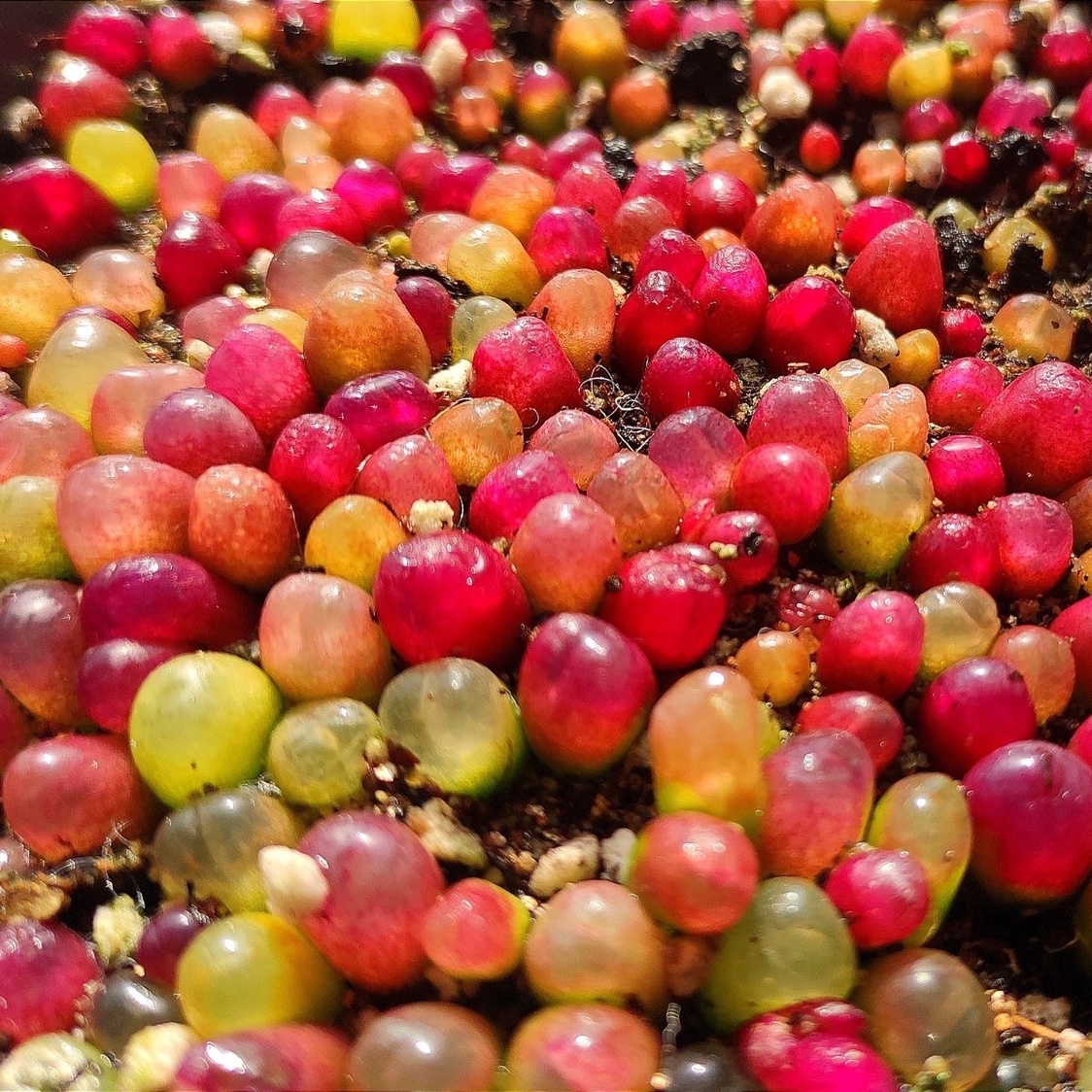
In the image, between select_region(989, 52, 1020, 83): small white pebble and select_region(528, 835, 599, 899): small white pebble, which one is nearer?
select_region(528, 835, 599, 899): small white pebble

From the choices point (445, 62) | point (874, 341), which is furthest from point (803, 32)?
point (874, 341)

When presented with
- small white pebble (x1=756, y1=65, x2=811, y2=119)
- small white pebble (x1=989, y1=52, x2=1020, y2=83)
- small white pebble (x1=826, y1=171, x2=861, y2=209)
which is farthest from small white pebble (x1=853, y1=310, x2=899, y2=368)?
A: small white pebble (x1=989, y1=52, x2=1020, y2=83)

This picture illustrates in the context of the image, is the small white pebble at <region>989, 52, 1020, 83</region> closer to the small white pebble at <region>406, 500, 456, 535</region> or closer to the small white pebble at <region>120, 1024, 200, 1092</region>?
the small white pebble at <region>406, 500, 456, 535</region>

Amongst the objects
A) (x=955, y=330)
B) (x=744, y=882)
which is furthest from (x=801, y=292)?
(x=744, y=882)

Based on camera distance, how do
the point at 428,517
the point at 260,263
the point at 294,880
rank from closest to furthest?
the point at 294,880, the point at 428,517, the point at 260,263

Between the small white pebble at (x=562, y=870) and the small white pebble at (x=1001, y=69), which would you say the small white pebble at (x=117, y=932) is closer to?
the small white pebble at (x=562, y=870)

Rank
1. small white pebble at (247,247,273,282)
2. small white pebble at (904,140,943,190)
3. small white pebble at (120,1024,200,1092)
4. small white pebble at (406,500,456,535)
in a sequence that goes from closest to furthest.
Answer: small white pebble at (120,1024,200,1092)
small white pebble at (406,500,456,535)
small white pebble at (247,247,273,282)
small white pebble at (904,140,943,190)

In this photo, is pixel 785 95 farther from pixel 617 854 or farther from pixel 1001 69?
pixel 617 854
